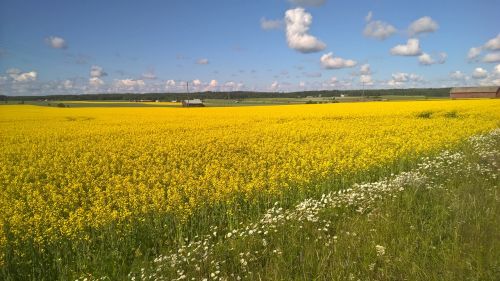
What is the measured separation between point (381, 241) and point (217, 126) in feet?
58.8

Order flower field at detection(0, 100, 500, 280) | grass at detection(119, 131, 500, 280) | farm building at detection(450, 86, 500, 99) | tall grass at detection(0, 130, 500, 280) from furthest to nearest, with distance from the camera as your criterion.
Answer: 1. farm building at detection(450, 86, 500, 99)
2. flower field at detection(0, 100, 500, 280)
3. tall grass at detection(0, 130, 500, 280)
4. grass at detection(119, 131, 500, 280)

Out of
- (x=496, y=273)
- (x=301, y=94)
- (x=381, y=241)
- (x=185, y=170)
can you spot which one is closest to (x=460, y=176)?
(x=381, y=241)

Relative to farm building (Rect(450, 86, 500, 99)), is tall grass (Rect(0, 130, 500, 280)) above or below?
below

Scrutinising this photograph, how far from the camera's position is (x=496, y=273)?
3.45 metres

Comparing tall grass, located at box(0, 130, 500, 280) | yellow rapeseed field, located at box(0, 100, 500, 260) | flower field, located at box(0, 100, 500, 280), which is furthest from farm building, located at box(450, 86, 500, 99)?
tall grass, located at box(0, 130, 500, 280)

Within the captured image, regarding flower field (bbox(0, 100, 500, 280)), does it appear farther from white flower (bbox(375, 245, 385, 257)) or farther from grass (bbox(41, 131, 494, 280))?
white flower (bbox(375, 245, 385, 257))

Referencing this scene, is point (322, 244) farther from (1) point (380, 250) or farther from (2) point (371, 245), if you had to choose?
(1) point (380, 250)

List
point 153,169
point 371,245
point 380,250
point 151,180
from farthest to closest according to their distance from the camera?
point 153,169
point 151,180
point 371,245
point 380,250

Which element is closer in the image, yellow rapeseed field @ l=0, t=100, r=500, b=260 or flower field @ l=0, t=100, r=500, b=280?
flower field @ l=0, t=100, r=500, b=280

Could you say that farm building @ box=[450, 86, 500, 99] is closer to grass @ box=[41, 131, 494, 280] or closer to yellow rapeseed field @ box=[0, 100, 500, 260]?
yellow rapeseed field @ box=[0, 100, 500, 260]

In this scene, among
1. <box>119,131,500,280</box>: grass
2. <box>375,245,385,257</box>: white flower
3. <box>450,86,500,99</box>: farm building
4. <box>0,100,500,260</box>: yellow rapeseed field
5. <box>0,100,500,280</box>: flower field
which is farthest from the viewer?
<box>450,86,500,99</box>: farm building

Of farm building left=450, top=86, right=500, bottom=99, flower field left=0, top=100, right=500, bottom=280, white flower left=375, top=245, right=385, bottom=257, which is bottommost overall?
flower field left=0, top=100, right=500, bottom=280

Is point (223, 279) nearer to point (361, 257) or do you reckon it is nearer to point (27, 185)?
point (361, 257)

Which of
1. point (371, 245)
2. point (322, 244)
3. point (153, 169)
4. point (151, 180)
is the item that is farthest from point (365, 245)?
point (153, 169)
